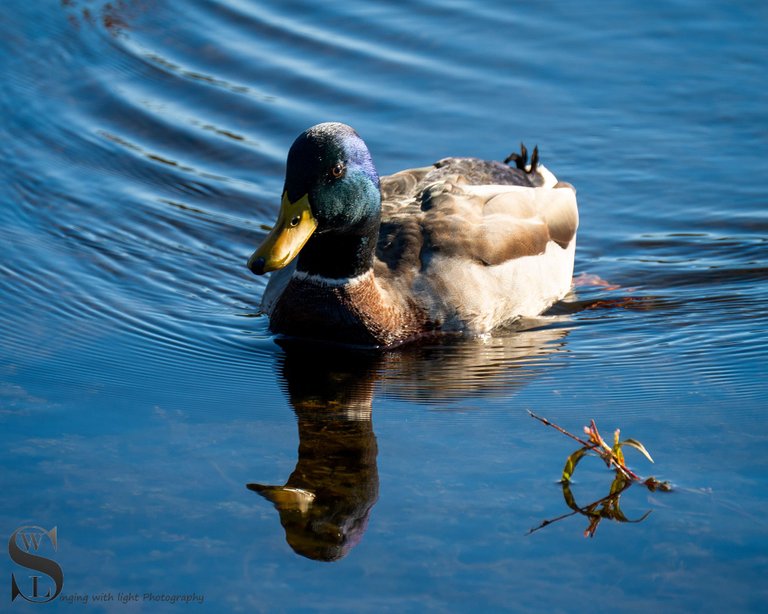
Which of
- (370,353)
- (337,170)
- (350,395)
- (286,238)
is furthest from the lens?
(370,353)

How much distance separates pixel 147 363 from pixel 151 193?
118 inches

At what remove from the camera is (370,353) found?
7535mm

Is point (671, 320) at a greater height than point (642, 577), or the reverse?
point (671, 320)

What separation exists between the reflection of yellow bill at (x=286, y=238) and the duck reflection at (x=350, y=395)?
25.7 inches

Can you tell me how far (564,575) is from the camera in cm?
496

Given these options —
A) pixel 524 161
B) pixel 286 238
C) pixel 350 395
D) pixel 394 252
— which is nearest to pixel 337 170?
pixel 286 238

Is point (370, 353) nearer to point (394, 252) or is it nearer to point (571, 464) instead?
point (394, 252)

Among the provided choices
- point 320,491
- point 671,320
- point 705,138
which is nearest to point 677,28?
point 705,138

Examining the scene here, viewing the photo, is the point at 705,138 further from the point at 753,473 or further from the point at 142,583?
the point at 142,583

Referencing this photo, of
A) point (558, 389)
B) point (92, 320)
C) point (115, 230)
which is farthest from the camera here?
point (115, 230)

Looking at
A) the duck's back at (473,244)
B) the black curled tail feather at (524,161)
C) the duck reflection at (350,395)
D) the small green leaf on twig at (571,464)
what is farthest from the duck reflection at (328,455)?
the black curled tail feather at (524,161)

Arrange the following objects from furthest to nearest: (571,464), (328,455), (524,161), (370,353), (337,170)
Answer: (524,161) → (370,353) → (337,170) → (328,455) → (571,464)

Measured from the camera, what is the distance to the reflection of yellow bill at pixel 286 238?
6883mm

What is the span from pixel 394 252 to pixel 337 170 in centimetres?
92
